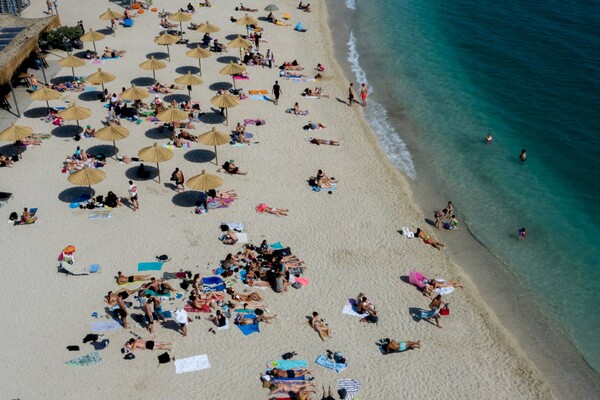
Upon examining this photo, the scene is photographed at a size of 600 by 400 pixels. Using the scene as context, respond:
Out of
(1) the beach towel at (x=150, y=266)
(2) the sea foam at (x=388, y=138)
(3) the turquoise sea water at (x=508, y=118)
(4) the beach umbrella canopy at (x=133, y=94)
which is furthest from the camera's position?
(2) the sea foam at (x=388, y=138)

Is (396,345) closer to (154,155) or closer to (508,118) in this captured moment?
(154,155)

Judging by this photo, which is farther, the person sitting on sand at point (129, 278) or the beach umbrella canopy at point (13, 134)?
the beach umbrella canopy at point (13, 134)

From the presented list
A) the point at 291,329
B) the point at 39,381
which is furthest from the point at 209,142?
the point at 39,381

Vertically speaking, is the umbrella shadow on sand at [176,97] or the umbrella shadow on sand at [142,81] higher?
the umbrella shadow on sand at [142,81]

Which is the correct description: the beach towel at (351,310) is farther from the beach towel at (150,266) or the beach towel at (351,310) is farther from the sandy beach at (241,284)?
the beach towel at (150,266)

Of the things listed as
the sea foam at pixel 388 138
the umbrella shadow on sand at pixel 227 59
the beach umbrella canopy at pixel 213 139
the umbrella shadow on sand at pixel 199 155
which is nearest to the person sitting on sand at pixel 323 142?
the sea foam at pixel 388 138

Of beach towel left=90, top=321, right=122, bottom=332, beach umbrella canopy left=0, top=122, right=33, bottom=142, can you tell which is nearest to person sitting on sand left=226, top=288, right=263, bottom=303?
beach towel left=90, top=321, right=122, bottom=332

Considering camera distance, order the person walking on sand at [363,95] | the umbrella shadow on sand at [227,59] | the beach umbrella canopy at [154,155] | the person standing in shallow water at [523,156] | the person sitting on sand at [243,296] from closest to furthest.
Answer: the person sitting on sand at [243,296], the beach umbrella canopy at [154,155], the person standing in shallow water at [523,156], the person walking on sand at [363,95], the umbrella shadow on sand at [227,59]
